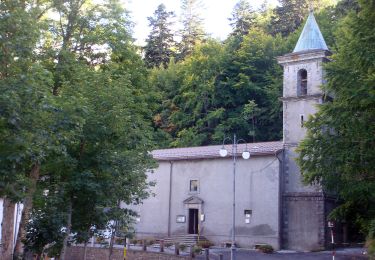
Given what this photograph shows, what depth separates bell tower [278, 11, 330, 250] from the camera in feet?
112

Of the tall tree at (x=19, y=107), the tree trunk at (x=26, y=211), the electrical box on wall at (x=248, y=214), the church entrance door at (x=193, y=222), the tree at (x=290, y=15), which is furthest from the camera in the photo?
the tree at (x=290, y=15)

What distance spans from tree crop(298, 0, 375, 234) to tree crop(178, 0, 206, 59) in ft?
155

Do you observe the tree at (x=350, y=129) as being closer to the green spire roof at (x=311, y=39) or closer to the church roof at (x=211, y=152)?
the church roof at (x=211, y=152)

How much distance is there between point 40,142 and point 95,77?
6617mm

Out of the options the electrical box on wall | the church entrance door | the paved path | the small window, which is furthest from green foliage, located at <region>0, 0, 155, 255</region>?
the church entrance door

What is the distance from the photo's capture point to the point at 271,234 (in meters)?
35.0

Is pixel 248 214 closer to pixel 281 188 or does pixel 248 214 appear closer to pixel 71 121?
pixel 281 188

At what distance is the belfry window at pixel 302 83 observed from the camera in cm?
3681

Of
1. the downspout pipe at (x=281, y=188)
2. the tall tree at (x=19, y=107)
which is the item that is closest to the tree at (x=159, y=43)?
the downspout pipe at (x=281, y=188)

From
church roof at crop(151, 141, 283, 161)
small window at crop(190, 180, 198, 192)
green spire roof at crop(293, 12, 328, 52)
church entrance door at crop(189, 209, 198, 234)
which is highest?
green spire roof at crop(293, 12, 328, 52)

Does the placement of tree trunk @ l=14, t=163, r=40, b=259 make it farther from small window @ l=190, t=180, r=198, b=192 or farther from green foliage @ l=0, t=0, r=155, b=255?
small window @ l=190, t=180, r=198, b=192

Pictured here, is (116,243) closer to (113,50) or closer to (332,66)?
(113,50)

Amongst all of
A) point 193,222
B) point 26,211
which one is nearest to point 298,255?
point 193,222

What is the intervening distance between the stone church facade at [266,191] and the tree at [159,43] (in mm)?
33178
